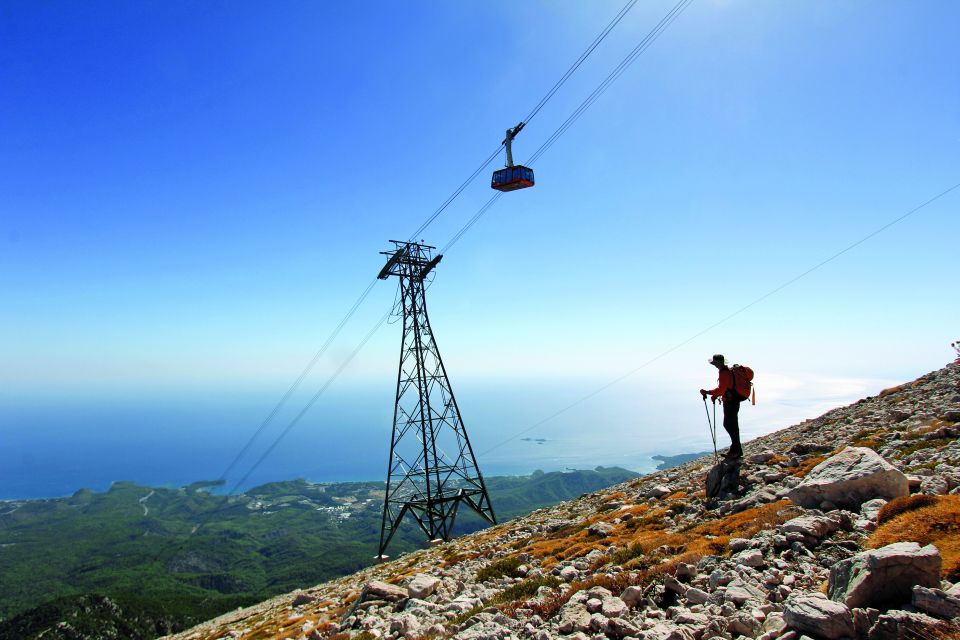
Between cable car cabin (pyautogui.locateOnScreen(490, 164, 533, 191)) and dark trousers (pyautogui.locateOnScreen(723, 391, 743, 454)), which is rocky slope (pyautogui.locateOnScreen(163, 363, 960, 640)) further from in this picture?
cable car cabin (pyautogui.locateOnScreen(490, 164, 533, 191))

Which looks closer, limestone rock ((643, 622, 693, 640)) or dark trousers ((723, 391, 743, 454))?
limestone rock ((643, 622, 693, 640))

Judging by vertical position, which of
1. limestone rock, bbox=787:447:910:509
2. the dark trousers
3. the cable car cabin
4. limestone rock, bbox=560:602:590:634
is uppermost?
the cable car cabin

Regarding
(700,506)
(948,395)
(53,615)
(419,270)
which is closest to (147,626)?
(53,615)

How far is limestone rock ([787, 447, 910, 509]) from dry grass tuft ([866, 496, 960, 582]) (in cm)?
150

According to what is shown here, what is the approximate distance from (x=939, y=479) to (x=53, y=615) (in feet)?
432

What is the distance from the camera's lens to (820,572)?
21.8 feet

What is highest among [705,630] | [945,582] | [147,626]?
[945,582]

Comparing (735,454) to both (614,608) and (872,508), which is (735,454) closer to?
(872,508)

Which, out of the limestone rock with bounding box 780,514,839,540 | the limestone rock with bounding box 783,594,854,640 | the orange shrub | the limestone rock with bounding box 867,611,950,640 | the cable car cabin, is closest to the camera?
the limestone rock with bounding box 867,611,950,640

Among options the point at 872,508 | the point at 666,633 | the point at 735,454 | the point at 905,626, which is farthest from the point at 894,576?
the point at 735,454

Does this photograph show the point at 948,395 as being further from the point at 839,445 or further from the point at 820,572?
the point at 820,572

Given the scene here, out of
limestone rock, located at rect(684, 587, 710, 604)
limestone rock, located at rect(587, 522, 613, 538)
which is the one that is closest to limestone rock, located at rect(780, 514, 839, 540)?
limestone rock, located at rect(684, 587, 710, 604)

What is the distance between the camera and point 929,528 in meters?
6.36

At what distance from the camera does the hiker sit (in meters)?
14.3
